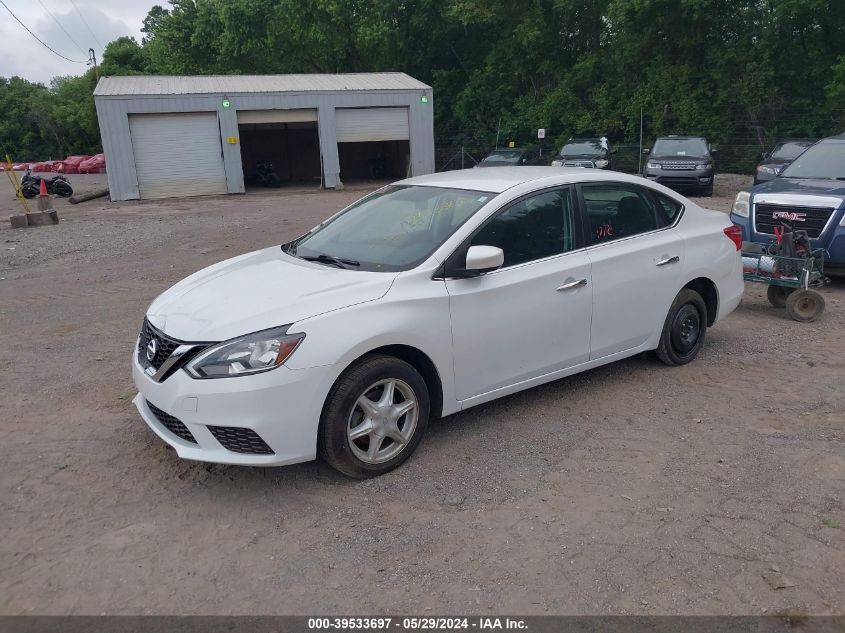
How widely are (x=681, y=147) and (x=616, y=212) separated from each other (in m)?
16.8

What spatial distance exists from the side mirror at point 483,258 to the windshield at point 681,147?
17711 mm

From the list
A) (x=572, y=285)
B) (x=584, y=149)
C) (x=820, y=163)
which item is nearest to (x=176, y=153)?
(x=584, y=149)

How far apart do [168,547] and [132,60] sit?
64.4 meters

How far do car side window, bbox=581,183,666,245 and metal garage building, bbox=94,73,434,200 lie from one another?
2135cm

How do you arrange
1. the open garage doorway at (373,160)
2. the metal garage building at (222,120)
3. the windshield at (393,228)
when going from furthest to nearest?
the open garage doorway at (373,160), the metal garage building at (222,120), the windshield at (393,228)

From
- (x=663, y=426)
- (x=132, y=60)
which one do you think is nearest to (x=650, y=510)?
(x=663, y=426)

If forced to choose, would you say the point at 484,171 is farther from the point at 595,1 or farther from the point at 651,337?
the point at 595,1

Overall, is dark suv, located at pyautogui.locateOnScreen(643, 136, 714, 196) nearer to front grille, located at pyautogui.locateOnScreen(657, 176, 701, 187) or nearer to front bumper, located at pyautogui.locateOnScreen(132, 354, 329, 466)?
front grille, located at pyautogui.locateOnScreen(657, 176, 701, 187)

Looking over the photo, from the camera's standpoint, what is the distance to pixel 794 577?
308 cm

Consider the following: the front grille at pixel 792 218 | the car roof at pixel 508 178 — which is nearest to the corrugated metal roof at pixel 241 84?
the front grille at pixel 792 218

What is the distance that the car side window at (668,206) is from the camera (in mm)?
5461

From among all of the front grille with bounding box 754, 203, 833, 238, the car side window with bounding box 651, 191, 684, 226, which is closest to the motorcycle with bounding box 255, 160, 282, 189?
the front grille with bounding box 754, 203, 833, 238

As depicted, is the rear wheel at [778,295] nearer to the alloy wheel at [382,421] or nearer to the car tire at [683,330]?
the car tire at [683,330]

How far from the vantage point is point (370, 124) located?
26.8 m
